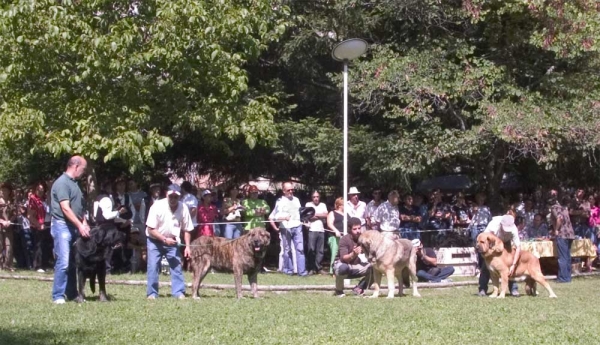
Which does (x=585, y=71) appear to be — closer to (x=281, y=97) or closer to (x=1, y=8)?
(x=281, y=97)

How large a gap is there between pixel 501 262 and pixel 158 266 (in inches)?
215

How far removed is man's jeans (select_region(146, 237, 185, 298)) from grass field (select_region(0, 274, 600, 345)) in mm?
384

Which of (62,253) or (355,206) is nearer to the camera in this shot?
(62,253)

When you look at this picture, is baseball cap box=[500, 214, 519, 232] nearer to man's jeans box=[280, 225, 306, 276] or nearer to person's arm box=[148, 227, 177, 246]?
person's arm box=[148, 227, 177, 246]

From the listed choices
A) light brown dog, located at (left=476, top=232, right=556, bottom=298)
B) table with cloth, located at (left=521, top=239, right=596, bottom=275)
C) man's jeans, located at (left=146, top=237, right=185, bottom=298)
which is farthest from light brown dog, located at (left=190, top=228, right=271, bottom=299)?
table with cloth, located at (left=521, top=239, right=596, bottom=275)

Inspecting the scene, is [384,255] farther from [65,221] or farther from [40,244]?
[40,244]

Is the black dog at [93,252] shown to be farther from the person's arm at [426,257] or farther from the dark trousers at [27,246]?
the dark trousers at [27,246]

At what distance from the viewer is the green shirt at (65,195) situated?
1255 cm

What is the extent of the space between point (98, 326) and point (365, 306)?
419 centimetres

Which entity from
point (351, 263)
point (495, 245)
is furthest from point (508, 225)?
point (351, 263)

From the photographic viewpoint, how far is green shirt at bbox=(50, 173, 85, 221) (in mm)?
12555

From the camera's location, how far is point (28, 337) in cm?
957

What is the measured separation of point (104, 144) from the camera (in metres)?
17.9

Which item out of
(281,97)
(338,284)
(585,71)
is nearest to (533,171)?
(585,71)
